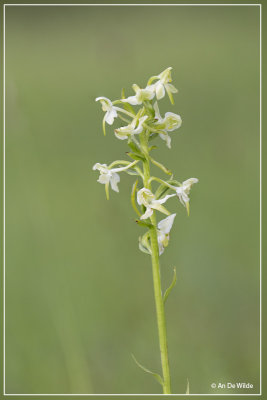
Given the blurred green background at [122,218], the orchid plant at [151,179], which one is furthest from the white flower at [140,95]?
the blurred green background at [122,218]

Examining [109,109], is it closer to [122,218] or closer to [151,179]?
[151,179]

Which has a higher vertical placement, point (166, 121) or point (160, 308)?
point (166, 121)

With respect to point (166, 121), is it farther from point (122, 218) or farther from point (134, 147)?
point (122, 218)

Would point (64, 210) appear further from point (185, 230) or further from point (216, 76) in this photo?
point (216, 76)

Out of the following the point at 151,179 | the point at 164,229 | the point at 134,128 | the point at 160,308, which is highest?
the point at 134,128

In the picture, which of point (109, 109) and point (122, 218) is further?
point (122, 218)

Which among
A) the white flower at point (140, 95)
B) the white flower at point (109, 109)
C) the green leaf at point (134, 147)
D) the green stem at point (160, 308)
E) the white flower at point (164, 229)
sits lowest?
the green stem at point (160, 308)

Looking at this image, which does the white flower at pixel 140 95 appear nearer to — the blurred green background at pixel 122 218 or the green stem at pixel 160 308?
the green stem at pixel 160 308

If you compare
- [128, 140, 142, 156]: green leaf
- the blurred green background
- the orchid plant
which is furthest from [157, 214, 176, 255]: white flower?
the blurred green background

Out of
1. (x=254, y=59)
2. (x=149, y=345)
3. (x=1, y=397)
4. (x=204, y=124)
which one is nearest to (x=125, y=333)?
(x=149, y=345)

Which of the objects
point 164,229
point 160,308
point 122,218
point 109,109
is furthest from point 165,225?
point 122,218
